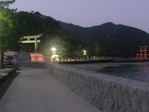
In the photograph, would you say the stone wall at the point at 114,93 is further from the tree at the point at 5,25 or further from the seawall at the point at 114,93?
the tree at the point at 5,25

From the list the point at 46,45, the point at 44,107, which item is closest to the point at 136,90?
the point at 44,107

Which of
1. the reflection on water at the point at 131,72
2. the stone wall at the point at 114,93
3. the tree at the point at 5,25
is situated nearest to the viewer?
the stone wall at the point at 114,93

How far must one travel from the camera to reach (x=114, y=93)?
32.6 ft

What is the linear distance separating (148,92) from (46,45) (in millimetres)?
99224

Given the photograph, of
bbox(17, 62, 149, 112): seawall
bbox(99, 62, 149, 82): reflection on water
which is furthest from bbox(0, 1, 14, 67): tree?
bbox(17, 62, 149, 112): seawall

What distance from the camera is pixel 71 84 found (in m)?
19.2

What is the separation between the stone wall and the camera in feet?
26.0

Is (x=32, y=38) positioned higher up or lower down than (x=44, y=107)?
higher up

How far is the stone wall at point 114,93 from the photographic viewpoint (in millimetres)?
7916

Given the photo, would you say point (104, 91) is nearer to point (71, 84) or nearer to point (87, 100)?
point (87, 100)

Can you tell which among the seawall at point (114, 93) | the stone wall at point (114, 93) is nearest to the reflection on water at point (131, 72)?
the seawall at point (114, 93)

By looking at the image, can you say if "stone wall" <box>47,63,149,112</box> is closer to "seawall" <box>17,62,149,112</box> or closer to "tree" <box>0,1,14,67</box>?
"seawall" <box>17,62,149,112</box>

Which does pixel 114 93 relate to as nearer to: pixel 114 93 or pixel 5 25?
pixel 114 93

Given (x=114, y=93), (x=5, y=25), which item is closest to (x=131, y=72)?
(x=5, y=25)
